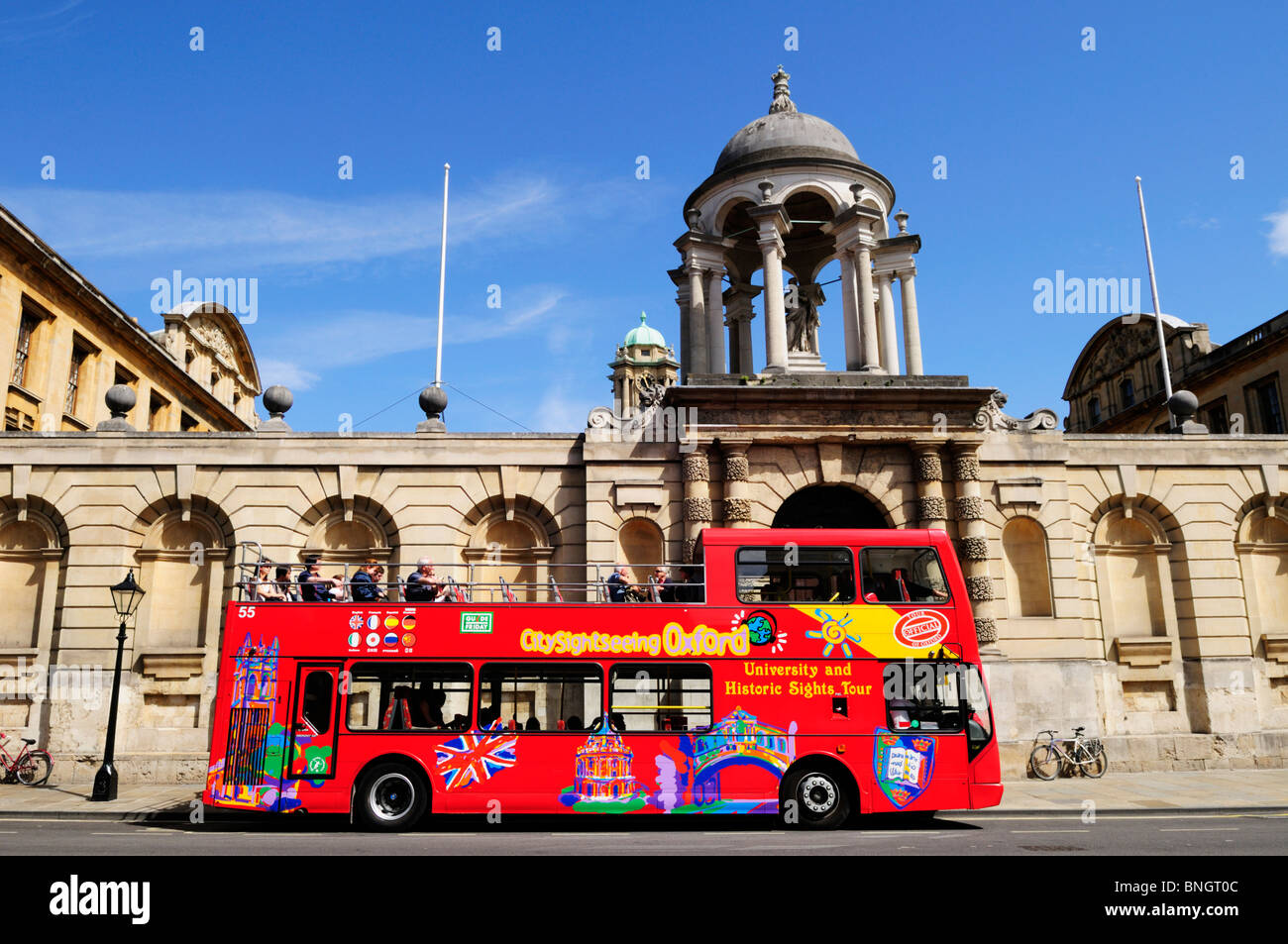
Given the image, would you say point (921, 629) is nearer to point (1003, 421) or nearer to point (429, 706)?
point (429, 706)

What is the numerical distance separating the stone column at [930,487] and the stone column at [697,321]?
6195 millimetres

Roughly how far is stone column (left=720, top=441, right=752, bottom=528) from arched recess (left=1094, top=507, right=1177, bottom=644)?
9.62 metres

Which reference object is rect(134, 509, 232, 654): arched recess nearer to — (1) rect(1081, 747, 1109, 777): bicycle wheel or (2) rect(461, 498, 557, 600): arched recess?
(2) rect(461, 498, 557, 600): arched recess

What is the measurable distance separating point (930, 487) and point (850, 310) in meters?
5.49

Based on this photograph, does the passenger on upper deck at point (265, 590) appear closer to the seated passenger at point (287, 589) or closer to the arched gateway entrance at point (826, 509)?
the seated passenger at point (287, 589)

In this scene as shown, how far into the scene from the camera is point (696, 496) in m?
22.8

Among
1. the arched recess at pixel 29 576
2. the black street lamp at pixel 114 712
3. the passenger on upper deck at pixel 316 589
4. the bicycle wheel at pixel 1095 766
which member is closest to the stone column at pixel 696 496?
the passenger on upper deck at pixel 316 589

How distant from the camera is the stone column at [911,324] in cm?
2522

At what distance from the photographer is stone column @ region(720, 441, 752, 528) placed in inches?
884

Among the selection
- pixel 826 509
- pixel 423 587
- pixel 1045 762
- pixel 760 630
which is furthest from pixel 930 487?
pixel 423 587

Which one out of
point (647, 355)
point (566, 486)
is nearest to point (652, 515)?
point (566, 486)

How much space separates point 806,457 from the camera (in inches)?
916
